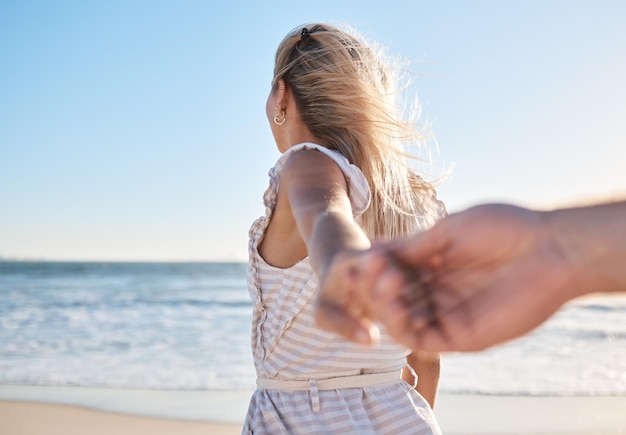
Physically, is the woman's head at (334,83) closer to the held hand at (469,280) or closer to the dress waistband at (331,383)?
the dress waistband at (331,383)

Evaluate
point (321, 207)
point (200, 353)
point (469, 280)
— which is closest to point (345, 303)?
point (469, 280)

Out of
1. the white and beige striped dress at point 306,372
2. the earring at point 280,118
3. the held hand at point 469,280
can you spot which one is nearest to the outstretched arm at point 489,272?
the held hand at point 469,280

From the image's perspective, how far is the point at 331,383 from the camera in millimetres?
1731

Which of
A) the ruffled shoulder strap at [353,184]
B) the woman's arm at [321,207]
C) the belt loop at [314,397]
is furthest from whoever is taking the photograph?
the belt loop at [314,397]

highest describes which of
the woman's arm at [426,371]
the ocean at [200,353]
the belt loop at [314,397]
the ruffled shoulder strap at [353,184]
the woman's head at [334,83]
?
the woman's head at [334,83]

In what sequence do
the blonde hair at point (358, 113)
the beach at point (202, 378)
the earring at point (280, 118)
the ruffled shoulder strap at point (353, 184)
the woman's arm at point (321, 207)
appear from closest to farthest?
the woman's arm at point (321, 207) < the ruffled shoulder strap at point (353, 184) < the blonde hair at point (358, 113) < the earring at point (280, 118) < the beach at point (202, 378)

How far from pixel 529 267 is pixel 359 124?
1123mm

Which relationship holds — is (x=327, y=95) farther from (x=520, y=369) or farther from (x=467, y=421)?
(x=520, y=369)

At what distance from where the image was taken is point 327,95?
1.88 meters

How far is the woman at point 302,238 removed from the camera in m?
1.67

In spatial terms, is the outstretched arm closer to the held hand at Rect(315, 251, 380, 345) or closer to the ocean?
the held hand at Rect(315, 251, 380, 345)

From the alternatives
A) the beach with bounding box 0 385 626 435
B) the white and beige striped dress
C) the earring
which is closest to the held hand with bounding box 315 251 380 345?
the white and beige striped dress

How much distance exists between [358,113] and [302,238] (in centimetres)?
47

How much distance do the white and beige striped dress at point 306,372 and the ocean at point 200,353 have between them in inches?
74.0
